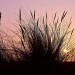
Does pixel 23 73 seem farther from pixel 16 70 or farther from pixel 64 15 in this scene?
pixel 64 15

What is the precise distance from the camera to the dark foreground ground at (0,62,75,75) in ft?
7.96

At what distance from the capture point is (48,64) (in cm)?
253

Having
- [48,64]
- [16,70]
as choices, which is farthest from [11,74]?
[48,64]

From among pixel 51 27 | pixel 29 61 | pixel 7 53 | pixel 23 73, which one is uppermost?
pixel 51 27

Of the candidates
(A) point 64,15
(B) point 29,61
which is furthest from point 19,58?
(A) point 64,15

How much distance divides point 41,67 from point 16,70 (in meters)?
0.28

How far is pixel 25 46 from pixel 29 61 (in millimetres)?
438

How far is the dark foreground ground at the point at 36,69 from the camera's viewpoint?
2426mm

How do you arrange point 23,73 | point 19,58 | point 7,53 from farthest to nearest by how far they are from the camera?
point 7,53 → point 19,58 → point 23,73

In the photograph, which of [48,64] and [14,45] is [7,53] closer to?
[14,45]

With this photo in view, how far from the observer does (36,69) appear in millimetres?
2461

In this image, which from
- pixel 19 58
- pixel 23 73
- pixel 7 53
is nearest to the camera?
pixel 23 73

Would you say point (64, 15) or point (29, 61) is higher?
point (64, 15)

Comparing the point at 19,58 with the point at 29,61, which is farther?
the point at 19,58
